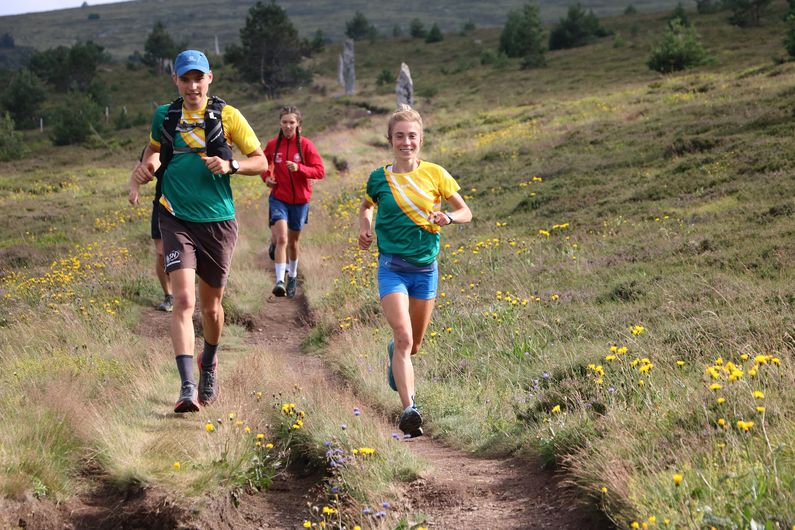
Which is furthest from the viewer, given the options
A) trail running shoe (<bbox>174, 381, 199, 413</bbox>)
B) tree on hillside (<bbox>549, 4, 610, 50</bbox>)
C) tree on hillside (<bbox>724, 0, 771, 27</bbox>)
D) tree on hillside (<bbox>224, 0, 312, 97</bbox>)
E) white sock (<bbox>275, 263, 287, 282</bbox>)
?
tree on hillside (<bbox>549, 4, 610, 50</bbox>)

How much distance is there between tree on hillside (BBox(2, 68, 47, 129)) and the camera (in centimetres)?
5891

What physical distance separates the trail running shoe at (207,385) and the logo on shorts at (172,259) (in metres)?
0.86

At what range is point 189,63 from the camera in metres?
5.87

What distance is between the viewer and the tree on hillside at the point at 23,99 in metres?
58.9

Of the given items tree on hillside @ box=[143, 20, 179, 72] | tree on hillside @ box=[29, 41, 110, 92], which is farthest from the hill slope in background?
tree on hillside @ box=[29, 41, 110, 92]

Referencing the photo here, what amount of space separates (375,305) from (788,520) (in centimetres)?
692

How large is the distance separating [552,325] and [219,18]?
175983 millimetres

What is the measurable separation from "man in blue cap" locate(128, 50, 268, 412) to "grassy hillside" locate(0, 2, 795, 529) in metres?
0.72

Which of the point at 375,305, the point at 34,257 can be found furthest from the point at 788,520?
the point at 34,257

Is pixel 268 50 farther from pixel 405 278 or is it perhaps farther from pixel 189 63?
pixel 405 278

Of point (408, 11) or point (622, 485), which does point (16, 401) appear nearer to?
point (622, 485)

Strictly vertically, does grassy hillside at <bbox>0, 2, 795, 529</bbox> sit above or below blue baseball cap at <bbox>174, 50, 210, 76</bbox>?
below

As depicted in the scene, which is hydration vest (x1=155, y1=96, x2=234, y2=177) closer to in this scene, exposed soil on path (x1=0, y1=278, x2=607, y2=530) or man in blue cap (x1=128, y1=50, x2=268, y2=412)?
man in blue cap (x1=128, y1=50, x2=268, y2=412)

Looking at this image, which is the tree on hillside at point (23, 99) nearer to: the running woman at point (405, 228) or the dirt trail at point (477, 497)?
the running woman at point (405, 228)
